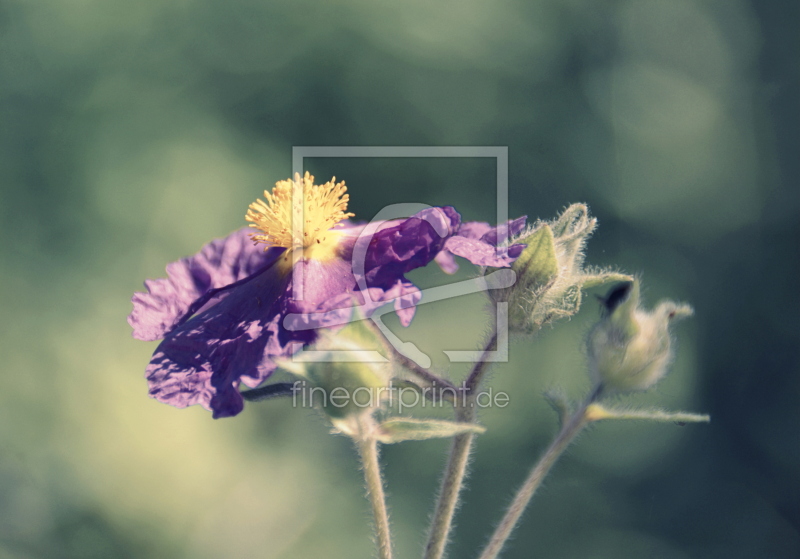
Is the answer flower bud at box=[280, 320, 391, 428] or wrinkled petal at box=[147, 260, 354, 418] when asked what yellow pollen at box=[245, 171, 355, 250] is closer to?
wrinkled petal at box=[147, 260, 354, 418]

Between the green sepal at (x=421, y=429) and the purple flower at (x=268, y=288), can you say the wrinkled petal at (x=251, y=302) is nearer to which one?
the purple flower at (x=268, y=288)

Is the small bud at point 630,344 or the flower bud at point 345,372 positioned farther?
the small bud at point 630,344

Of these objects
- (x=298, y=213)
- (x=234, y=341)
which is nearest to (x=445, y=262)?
(x=298, y=213)

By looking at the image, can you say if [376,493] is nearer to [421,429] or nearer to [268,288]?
[421,429]

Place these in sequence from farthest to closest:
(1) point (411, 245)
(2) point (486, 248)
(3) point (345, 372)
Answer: (1) point (411, 245)
(2) point (486, 248)
(3) point (345, 372)

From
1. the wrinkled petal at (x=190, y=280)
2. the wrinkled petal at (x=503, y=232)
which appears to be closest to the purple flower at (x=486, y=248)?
the wrinkled petal at (x=503, y=232)
